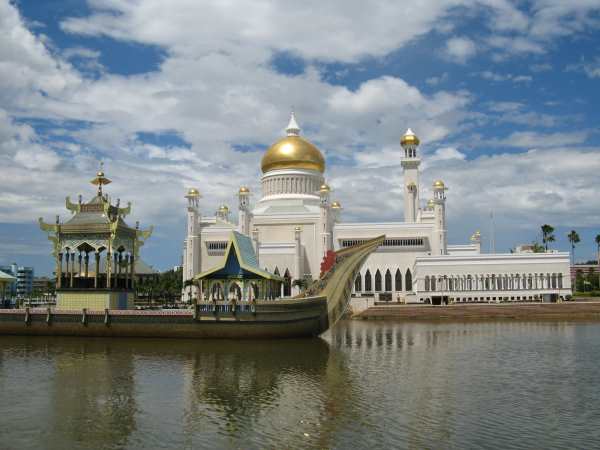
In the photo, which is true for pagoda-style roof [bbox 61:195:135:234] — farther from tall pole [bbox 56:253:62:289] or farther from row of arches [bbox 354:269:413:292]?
row of arches [bbox 354:269:413:292]

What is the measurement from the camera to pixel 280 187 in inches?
2891

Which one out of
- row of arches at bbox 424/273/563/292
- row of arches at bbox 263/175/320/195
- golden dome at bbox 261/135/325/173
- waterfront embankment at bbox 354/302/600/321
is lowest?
waterfront embankment at bbox 354/302/600/321

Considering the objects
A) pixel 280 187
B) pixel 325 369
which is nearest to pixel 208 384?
pixel 325 369

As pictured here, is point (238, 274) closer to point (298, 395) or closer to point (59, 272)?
point (59, 272)

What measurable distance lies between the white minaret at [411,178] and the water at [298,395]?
4359cm

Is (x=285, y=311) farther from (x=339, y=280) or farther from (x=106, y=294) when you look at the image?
(x=106, y=294)

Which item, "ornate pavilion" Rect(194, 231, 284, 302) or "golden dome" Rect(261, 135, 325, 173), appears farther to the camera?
"golden dome" Rect(261, 135, 325, 173)

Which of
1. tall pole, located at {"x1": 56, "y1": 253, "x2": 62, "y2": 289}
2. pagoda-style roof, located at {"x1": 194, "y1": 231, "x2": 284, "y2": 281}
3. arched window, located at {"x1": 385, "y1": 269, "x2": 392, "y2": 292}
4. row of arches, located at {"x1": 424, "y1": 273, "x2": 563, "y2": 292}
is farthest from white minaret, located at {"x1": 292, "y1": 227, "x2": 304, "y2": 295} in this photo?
pagoda-style roof, located at {"x1": 194, "y1": 231, "x2": 284, "y2": 281}

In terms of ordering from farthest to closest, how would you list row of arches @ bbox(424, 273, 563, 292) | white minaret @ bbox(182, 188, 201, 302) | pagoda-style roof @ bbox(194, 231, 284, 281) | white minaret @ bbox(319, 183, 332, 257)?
1. white minaret @ bbox(182, 188, 201, 302)
2. white minaret @ bbox(319, 183, 332, 257)
3. row of arches @ bbox(424, 273, 563, 292)
4. pagoda-style roof @ bbox(194, 231, 284, 281)

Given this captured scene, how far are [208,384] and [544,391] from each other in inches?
401

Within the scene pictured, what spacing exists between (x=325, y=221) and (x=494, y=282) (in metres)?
19.0

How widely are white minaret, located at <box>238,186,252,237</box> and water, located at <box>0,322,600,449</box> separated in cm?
3904

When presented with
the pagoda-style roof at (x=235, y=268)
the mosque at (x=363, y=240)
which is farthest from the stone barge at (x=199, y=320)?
the mosque at (x=363, y=240)

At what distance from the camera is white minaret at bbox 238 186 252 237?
224ft
